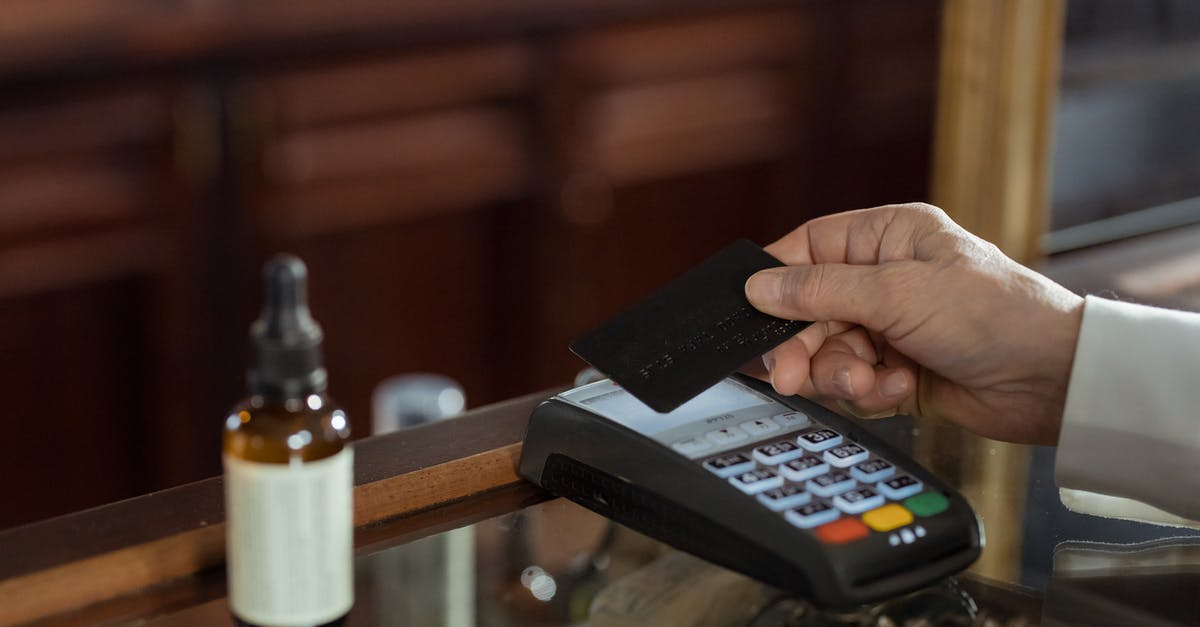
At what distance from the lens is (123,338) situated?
Result: 72.9 inches

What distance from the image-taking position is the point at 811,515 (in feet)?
2.06

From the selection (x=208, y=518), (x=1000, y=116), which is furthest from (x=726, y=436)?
(x=1000, y=116)

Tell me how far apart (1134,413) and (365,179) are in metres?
1.39

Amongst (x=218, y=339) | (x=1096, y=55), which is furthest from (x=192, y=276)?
(x=1096, y=55)

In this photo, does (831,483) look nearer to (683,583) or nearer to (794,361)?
(683,583)

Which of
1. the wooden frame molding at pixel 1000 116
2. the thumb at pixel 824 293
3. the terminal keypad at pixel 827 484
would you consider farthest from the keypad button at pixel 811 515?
the wooden frame molding at pixel 1000 116

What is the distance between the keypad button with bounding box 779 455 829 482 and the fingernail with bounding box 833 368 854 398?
0.16 metres

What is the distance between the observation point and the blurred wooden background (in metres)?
1.74

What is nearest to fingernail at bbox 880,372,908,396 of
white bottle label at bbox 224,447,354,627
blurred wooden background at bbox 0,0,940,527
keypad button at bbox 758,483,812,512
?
keypad button at bbox 758,483,812,512

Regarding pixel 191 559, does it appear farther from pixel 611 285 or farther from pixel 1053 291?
pixel 611 285

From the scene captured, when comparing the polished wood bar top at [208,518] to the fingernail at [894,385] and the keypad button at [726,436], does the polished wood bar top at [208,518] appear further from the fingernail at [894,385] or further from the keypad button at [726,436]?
the fingernail at [894,385]

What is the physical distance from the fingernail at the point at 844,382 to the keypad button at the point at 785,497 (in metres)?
0.19

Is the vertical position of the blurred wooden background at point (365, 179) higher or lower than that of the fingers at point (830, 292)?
lower

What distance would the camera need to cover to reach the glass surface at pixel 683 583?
63 cm
